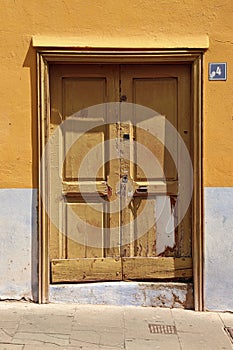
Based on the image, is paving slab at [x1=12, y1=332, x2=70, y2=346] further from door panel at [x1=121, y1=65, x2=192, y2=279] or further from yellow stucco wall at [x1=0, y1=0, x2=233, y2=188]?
yellow stucco wall at [x1=0, y1=0, x2=233, y2=188]

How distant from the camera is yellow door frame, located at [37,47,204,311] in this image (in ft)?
16.1

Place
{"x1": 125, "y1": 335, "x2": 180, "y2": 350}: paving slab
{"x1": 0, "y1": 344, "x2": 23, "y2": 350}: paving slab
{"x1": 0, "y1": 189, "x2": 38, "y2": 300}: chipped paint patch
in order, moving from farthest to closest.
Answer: {"x1": 0, "y1": 189, "x2": 38, "y2": 300}: chipped paint patch → {"x1": 125, "y1": 335, "x2": 180, "y2": 350}: paving slab → {"x1": 0, "y1": 344, "x2": 23, "y2": 350}: paving slab

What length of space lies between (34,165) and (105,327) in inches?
65.1

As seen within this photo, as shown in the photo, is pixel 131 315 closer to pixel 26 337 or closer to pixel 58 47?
pixel 26 337

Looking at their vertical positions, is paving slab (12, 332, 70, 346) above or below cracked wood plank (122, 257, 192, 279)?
below

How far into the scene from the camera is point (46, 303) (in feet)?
16.7

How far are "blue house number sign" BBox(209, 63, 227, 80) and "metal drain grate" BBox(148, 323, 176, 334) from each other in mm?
2351

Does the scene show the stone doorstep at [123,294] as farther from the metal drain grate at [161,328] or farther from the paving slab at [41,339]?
the paving slab at [41,339]

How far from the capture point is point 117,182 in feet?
17.0

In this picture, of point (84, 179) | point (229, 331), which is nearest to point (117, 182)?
point (84, 179)

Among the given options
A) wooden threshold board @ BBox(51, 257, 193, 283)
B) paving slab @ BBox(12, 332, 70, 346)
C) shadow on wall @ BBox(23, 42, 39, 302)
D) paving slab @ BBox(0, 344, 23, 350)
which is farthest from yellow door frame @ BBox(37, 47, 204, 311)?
paving slab @ BBox(0, 344, 23, 350)

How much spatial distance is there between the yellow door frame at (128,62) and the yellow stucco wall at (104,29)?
3.0 inches

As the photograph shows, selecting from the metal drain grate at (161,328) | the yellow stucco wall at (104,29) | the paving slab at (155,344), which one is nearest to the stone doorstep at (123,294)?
the metal drain grate at (161,328)

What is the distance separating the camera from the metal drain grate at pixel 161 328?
4.60 metres
